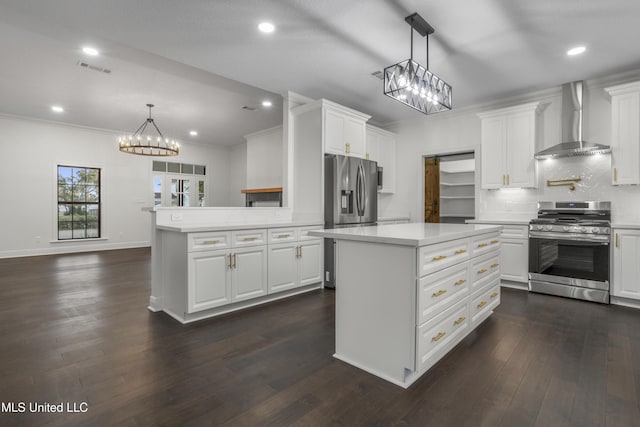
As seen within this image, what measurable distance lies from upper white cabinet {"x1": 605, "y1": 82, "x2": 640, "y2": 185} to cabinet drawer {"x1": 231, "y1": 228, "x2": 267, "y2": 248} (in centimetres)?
418

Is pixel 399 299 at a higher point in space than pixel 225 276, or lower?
higher

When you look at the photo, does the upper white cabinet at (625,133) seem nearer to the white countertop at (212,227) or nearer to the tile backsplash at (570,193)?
the tile backsplash at (570,193)

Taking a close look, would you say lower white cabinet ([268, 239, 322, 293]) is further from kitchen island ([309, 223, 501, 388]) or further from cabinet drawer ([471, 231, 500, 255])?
cabinet drawer ([471, 231, 500, 255])

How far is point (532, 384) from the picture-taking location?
6.47 ft

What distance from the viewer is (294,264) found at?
3.94m

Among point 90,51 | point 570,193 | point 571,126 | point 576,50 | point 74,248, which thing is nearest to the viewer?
point 576,50

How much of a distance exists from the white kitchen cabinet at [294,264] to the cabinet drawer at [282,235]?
0.05 m

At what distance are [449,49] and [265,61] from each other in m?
2.02

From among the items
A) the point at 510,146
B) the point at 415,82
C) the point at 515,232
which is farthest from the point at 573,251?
the point at 415,82

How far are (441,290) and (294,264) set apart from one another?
211cm

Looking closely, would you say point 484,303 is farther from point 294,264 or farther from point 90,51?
point 90,51

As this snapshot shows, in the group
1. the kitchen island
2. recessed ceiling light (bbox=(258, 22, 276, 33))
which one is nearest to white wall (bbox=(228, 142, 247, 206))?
recessed ceiling light (bbox=(258, 22, 276, 33))

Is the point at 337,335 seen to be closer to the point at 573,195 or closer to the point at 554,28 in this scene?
the point at 554,28

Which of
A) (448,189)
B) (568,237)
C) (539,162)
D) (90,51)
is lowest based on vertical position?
(568,237)
